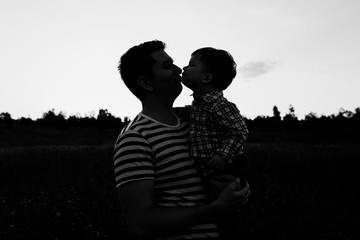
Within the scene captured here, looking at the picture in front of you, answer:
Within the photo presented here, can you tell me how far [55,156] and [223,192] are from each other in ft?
53.1

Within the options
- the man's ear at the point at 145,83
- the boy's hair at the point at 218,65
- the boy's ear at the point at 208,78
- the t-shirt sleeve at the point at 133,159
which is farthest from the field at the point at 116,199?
the t-shirt sleeve at the point at 133,159

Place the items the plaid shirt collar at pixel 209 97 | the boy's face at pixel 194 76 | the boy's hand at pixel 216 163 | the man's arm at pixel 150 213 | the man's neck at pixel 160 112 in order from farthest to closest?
the boy's face at pixel 194 76
the plaid shirt collar at pixel 209 97
the man's neck at pixel 160 112
the boy's hand at pixel 216 163
the man's arm at pixel 150 213

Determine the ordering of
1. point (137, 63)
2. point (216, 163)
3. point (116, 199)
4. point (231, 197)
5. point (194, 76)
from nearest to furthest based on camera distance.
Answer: point (231, 197), point (216, 163), point (137, 63), point (194, 76), point (116, 199)

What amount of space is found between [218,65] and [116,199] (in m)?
6.82

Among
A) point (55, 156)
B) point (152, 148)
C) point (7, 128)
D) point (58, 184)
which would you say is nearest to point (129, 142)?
point (152, 148)

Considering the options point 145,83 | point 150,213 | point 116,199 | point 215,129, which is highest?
point 145,83

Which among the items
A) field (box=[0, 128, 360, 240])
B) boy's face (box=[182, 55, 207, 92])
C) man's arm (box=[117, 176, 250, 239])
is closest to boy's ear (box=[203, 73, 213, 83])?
boy's face (box=[182, 55, 207, 92])

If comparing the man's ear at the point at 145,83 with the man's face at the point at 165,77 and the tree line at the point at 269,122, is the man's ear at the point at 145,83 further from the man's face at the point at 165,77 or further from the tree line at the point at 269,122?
the tree line at the point at 269,122

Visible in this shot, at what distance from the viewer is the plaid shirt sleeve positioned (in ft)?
8.13

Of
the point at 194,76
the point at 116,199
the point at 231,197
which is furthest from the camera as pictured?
the point at 116,199

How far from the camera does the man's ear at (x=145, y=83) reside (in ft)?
8.25

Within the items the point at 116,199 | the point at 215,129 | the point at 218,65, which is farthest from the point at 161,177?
the point at 116,199

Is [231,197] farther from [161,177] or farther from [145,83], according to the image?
[145,83]

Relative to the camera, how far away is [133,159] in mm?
2016
